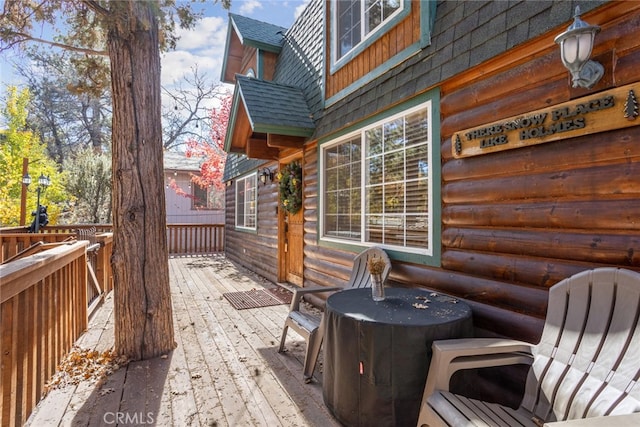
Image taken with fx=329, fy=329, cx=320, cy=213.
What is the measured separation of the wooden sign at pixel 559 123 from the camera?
5.13 feet

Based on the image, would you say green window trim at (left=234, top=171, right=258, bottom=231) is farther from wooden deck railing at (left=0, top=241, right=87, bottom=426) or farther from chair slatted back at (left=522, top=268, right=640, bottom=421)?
chair slatted back at (left=522, top=268, right=640, bottom=421)

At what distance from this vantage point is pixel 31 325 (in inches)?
87.4

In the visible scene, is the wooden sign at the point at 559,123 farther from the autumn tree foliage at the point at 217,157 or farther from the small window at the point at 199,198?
the small window at the point at 199,198

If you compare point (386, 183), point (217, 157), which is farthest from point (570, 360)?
point (217, 157)

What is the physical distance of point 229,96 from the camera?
12.1 meters

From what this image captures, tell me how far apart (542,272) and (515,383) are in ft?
2.33

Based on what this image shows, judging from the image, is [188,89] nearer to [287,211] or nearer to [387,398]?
[287,211]

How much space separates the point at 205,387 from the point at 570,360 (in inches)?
92.0

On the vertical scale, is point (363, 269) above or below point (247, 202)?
below

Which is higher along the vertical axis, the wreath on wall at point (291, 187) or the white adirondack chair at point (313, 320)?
the wreath on wall at point (291, 187)

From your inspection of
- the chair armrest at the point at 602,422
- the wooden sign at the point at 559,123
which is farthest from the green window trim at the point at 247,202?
the chair armrest at the point at 602,422

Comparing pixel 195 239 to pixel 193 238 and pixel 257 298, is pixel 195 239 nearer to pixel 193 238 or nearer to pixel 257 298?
pixel 193 238

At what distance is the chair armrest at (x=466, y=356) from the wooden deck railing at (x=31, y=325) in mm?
2301

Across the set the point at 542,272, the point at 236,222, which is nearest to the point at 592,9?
the point at 542,272
